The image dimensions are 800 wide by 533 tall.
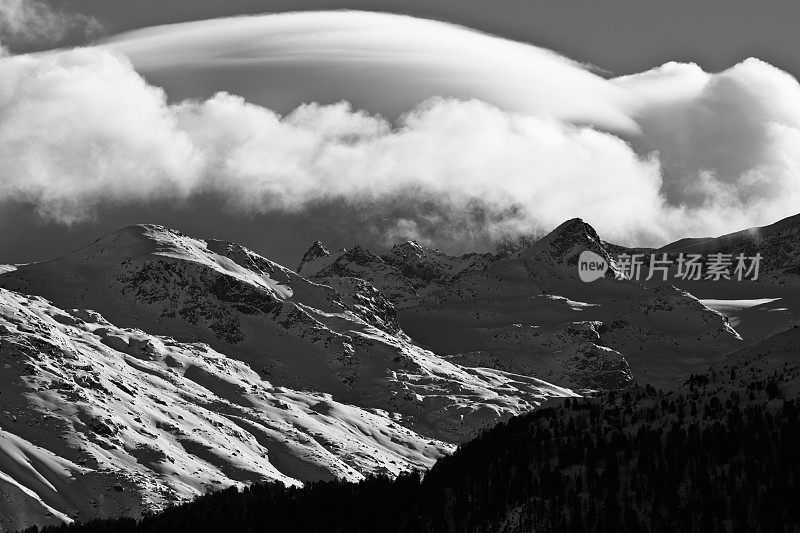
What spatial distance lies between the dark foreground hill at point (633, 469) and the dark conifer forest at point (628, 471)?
0.53ft

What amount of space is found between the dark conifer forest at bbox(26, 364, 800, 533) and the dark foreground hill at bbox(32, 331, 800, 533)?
0.53ft

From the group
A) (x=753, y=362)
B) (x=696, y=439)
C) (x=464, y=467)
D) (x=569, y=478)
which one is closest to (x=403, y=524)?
(x=464, y=467)

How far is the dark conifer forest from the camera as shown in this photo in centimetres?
14538

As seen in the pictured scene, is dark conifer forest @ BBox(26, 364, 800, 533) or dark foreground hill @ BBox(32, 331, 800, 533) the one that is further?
dark foreground hill @ BBox(32, 331, 800, 533)

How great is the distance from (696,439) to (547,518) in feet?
64.4

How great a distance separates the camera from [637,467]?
157 metres

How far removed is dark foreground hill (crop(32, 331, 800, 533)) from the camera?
146 m

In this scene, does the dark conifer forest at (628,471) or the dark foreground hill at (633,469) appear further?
the dark foreground hill at (633,469)

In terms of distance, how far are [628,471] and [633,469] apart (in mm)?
840

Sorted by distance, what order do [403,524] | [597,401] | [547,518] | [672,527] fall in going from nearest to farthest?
1. [672,527]
2. [547,518]
3. [403,524]
4. [597,401]

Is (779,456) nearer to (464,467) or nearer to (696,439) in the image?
(696,439)

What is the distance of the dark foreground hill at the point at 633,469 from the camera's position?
5733 inches

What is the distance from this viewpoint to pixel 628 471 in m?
157

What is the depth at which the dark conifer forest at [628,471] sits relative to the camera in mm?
145375
